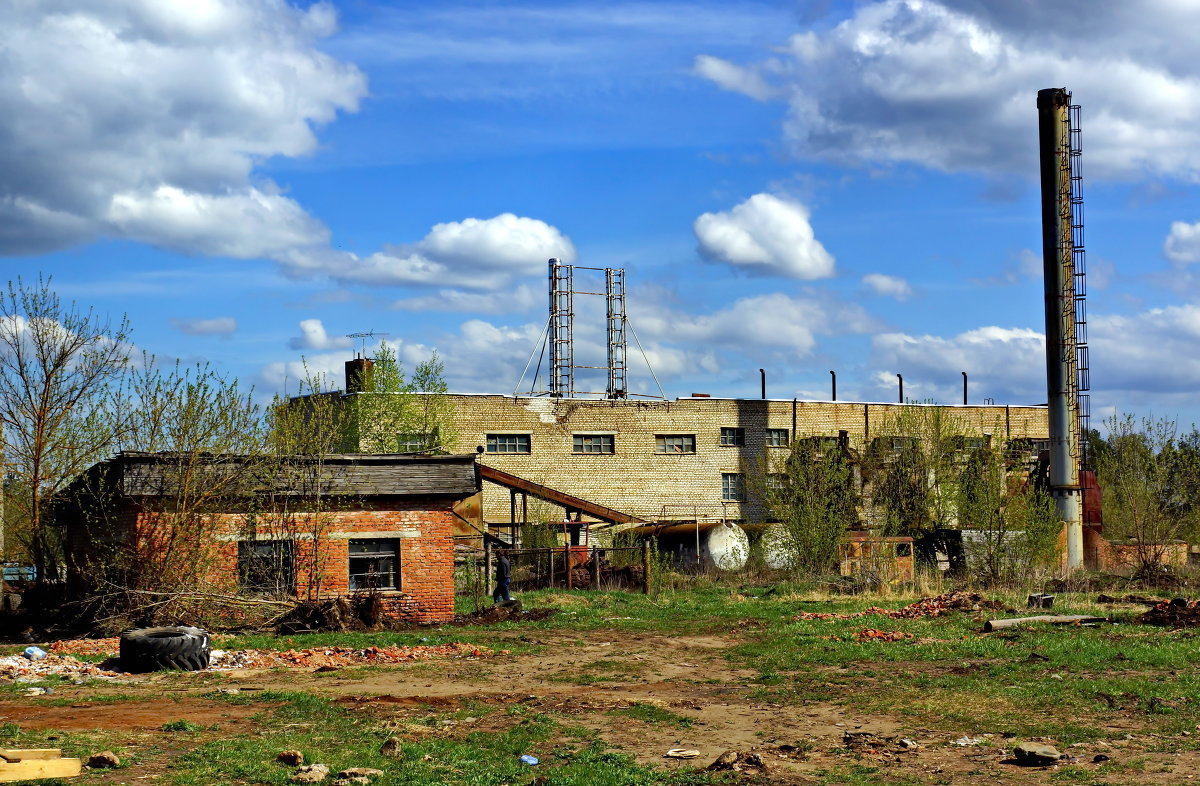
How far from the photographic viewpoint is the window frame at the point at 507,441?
1934 inches

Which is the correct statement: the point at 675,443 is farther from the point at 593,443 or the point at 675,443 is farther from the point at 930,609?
the point at 930,609

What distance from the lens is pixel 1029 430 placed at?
5978cm

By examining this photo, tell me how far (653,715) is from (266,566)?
41.0 ft

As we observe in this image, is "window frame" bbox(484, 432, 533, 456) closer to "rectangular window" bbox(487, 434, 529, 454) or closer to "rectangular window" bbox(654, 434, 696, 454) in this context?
"rectangular window" bbox(487, 434, 529, 454)

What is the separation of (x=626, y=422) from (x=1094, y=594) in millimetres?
26454

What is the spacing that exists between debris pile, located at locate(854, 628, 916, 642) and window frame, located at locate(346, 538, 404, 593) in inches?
375

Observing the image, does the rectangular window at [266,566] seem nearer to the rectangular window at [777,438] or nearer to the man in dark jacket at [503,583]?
the man in dark jacket at [503,583]

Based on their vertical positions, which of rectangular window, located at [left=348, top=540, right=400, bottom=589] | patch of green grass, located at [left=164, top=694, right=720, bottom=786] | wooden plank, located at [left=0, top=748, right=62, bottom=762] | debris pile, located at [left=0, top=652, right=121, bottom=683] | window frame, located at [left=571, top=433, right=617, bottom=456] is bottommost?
debris pile, located at [left=0, top=652, right=121, bottom=683]


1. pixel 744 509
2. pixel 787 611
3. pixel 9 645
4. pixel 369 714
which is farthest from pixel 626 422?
pixel 369 714

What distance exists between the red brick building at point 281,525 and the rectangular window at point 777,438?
30.8m

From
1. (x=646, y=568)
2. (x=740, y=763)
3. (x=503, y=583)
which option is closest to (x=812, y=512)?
(x=646, y=568)

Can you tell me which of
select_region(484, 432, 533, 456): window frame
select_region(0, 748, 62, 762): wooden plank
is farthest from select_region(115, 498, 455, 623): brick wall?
select_region(484, 432, 533, 456): window frame

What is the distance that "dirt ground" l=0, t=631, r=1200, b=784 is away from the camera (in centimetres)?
1082

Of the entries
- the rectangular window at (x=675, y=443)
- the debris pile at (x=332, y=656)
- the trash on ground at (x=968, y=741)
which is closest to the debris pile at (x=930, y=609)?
the debris pile at (x=332, y=656)
